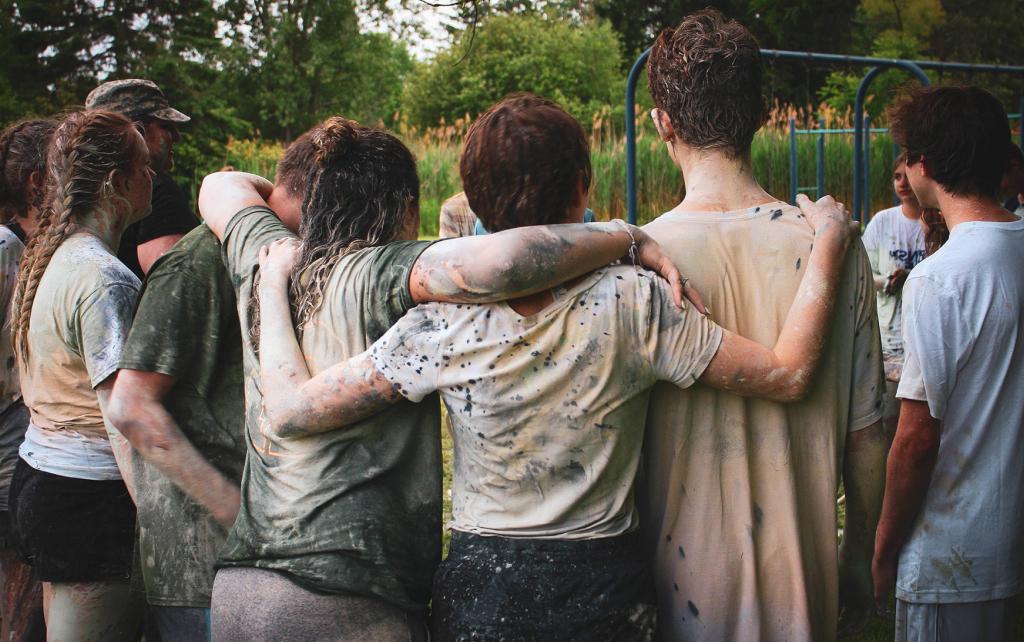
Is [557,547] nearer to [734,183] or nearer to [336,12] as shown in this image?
[734,183]

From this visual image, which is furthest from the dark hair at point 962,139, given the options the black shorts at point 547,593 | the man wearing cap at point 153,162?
the man wearing cap at point 153,162

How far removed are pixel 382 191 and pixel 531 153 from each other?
40 cm

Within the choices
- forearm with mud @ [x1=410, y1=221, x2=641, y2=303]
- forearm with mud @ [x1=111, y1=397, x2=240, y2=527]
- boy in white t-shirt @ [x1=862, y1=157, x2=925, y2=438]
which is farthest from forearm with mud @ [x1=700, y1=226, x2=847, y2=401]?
boy in white t-shirt @ [x1=862, y1=157, x2=925, y2=438]

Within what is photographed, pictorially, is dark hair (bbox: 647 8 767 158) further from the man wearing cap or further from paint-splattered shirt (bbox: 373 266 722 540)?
the man wearing cap

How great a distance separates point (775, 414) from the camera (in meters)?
2.01

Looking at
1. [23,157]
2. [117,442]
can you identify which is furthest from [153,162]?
[117,442]

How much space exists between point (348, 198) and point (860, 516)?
1353mm

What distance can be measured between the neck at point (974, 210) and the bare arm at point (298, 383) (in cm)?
147

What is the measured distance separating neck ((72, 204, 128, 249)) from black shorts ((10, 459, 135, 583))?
2.17 ft

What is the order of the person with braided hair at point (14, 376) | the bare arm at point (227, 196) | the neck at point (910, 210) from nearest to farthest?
the bare arm at point (227, 196), the person with braided hair at point (14, 376), the neck at point (910, 210)

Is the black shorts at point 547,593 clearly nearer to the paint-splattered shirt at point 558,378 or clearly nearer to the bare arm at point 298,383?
the paint-splattered shirt at point 558,378

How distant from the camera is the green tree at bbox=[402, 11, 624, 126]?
22547 millimetres

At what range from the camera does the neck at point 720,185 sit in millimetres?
2047

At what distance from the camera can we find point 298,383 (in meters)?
1.94
